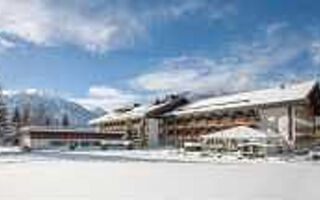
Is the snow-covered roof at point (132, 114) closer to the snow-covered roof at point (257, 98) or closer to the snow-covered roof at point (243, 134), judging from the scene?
the snow-covered roof at point (257, 98)

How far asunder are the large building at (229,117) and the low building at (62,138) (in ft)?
19.9

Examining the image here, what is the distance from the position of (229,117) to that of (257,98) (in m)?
5.97

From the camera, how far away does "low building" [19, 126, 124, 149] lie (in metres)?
102

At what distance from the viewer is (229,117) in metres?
90.0

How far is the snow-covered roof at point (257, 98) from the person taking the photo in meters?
79.6

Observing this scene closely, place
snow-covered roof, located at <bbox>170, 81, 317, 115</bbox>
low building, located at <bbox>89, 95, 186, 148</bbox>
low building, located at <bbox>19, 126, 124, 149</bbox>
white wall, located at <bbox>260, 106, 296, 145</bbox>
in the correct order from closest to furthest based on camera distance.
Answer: white wall, located at <bbox>260, 106, 296, 145</bbox>, snow-covered roof, located at <bbox>170, 81, 317, 115</bbox>, low building, located at <bbox>19, 126, 124, 149</bbox>, low building, located at <bbox>89, 95, 186, 148</bbox>

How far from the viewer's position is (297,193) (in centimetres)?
1969

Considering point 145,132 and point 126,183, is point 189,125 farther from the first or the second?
point 126,183

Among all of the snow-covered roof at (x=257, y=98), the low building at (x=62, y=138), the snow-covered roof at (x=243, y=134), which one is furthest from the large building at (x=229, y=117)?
the snow-covered roof at (x=243, y=134)

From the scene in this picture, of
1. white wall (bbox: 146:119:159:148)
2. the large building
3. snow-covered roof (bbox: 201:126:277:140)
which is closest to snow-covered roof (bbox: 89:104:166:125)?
the large building

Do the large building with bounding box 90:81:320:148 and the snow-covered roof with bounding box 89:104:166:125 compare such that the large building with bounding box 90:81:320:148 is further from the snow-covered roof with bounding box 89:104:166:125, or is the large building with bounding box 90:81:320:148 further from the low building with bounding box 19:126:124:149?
the low building with bounding box 19:126:124:149

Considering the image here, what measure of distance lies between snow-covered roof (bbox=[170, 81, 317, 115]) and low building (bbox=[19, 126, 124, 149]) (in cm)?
1335

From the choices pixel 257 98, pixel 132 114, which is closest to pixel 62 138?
pixel 132 114

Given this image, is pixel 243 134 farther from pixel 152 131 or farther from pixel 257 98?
pixel 152 131
